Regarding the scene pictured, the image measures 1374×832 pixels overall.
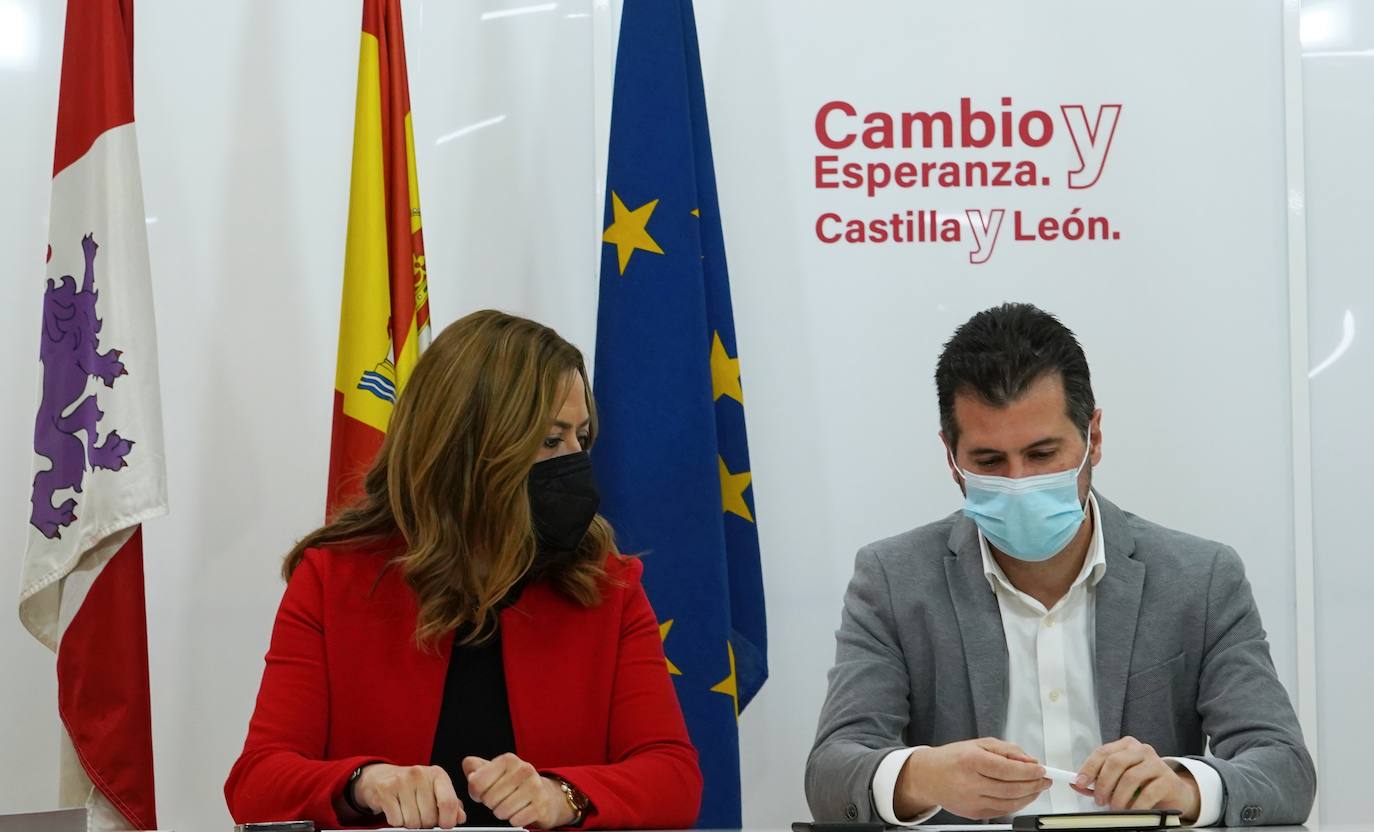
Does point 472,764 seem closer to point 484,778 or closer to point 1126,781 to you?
point 484,778

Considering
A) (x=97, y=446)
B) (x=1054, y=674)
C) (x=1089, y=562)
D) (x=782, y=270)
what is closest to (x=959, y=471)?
(x=1089, y=562)

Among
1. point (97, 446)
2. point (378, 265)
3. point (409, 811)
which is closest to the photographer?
point (409, 811)

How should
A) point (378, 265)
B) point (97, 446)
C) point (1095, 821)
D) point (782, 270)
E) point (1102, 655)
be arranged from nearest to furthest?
point (1095, 821) → point (1102, 655) → point (97, 446) → point (378, 265) → point (782, 270)

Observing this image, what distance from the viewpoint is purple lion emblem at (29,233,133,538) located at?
9.91 ft

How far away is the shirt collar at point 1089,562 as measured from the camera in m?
2.39

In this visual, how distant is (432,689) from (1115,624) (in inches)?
42.6

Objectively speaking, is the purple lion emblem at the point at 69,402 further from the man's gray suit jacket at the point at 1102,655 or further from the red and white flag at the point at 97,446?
the man's gray suit jacket at the point at 1102,655

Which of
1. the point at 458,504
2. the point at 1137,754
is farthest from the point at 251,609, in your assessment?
the point at 1137,754

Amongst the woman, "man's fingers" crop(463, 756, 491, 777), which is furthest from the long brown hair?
"man's fingers" crop(463, 756, 491, 777)

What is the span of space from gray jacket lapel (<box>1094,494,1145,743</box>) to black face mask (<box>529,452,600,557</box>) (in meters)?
0.84

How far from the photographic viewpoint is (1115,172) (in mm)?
3443

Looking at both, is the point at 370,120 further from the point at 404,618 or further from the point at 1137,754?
the point at 1137,754

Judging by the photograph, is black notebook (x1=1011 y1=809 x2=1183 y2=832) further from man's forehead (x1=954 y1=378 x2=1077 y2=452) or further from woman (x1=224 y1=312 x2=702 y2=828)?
man's forehead (x1=954 y1=378 x2=1077 y2=452)

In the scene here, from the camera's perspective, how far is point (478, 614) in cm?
224
